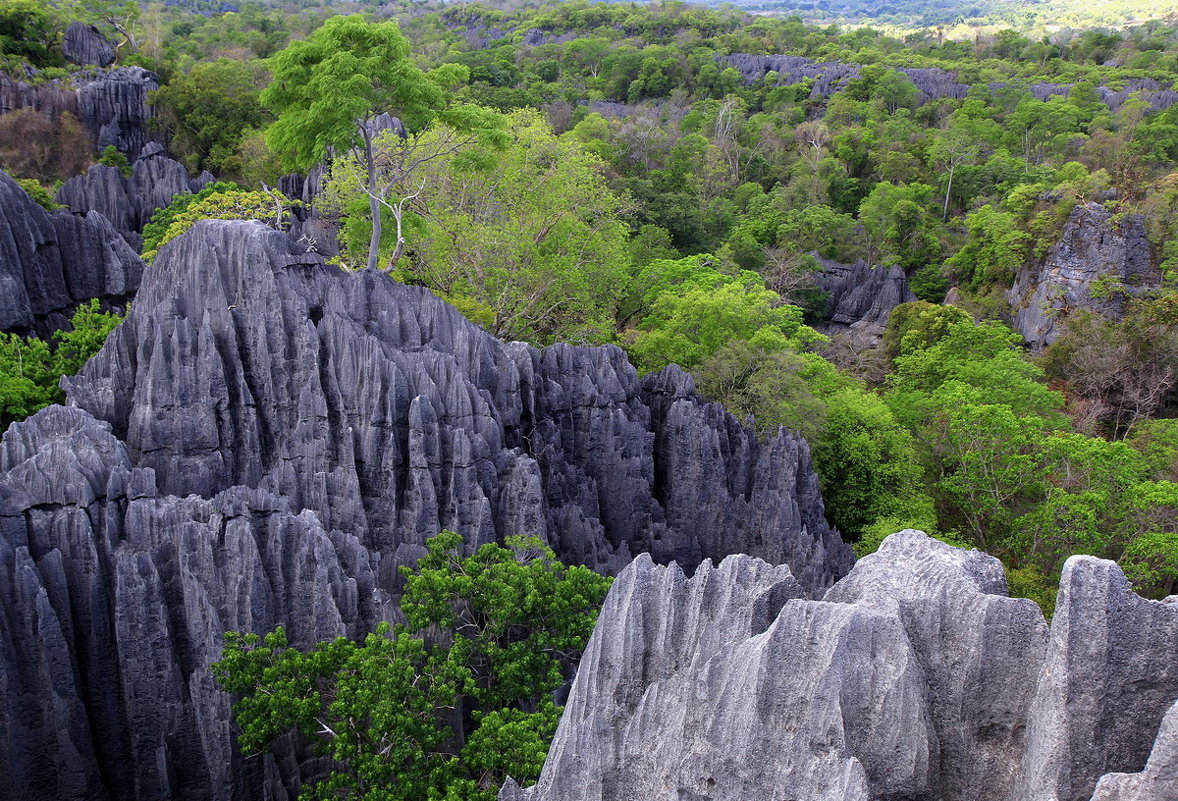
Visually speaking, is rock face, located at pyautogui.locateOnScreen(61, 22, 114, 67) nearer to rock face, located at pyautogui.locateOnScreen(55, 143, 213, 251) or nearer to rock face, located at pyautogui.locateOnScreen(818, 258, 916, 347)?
rock face, located at pyautogui.locateOnScreen(55, 143, 213, 251)

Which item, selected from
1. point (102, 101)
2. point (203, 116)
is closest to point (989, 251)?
point (203, 116)

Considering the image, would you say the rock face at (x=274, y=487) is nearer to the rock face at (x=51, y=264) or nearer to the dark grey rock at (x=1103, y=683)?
the dark grey rock at (x=1103, y=683)

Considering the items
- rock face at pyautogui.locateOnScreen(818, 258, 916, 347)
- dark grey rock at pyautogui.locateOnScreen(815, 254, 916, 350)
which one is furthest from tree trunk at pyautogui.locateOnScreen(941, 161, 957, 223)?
rock face at pyautogui.locateOnScreen(818, 258, 916, 347)

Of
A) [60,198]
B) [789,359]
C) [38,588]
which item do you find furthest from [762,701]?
A: [60,198]

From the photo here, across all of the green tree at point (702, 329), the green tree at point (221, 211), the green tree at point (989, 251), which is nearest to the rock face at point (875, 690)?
the green tree at point (702, 329)

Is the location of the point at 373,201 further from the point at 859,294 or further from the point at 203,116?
the point at 859,294
